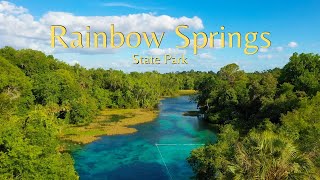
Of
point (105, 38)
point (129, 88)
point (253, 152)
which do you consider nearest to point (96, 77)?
point (129, 88)

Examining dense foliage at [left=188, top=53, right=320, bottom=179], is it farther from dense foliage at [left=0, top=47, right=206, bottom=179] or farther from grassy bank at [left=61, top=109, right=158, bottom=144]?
grassy bank at [left=61, top=109, right=158, bottom=144]

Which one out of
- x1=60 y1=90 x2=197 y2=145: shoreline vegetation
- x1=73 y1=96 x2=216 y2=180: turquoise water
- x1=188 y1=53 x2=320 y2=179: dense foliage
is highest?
x1=188 y1=53 x2=320 y2=179: dense foliage

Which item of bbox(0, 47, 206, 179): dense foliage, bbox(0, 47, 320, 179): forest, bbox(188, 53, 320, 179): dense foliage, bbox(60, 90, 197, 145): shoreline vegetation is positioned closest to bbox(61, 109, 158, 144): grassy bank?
bbox(60, 90, 197, 145): shoreline vegetation

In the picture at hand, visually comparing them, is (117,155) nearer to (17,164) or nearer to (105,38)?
(105,38)

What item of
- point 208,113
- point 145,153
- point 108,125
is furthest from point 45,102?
point 208,113

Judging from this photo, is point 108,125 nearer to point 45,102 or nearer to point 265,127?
point 45,102

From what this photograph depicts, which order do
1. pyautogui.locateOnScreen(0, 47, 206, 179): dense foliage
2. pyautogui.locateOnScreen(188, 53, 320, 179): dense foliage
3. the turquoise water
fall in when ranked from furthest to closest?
the turquoise water, pyautogui.locateOnScreen(0, 47, 206, 179): dense foliage, pyautogui.locateOnScreen(188, 53, 320, 179): dense foliage
